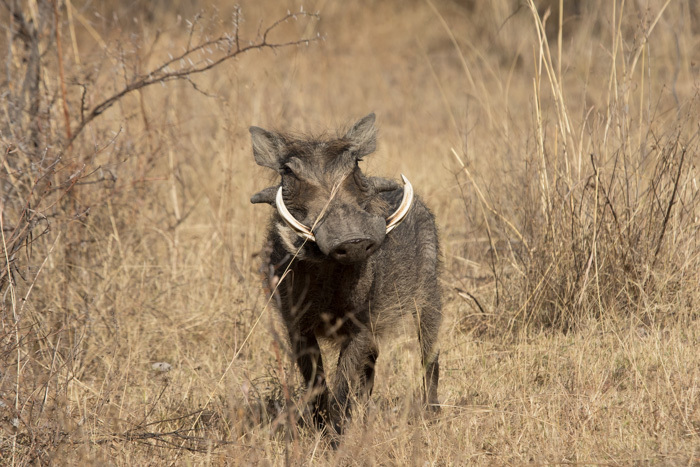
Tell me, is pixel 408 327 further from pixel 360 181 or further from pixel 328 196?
pixel 328 196

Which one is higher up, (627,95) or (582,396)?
(627,95)

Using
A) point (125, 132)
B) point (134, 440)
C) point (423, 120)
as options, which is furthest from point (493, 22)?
point (134, 440)

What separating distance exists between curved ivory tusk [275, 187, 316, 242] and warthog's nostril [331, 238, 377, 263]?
0.50 ft

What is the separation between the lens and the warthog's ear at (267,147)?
3762mm

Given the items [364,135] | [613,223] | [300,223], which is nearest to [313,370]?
[300,223]

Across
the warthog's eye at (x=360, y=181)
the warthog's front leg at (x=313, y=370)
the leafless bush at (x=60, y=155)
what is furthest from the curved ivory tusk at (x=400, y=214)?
the leafless bush at (x=60, y=155)

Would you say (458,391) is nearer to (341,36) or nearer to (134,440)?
(134,440)

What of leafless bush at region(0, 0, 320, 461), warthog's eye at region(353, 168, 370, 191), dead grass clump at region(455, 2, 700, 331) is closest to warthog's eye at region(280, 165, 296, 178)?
warthog's eye at region(353, 168, 370, 191)

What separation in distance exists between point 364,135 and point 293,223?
783 mm

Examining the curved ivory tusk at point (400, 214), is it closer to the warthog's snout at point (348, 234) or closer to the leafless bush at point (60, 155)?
the warthog's snout at point (348, 234)

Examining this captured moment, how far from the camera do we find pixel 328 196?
3400 mm

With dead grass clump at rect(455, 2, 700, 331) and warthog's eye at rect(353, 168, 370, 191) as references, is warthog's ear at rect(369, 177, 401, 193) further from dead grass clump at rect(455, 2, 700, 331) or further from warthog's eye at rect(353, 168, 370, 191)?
dead grass clump at rect(455, 2, 700, 331)

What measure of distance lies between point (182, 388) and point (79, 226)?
1586mm

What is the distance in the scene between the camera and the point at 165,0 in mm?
12719
